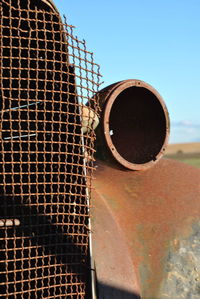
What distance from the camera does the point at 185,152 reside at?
13.2 meters

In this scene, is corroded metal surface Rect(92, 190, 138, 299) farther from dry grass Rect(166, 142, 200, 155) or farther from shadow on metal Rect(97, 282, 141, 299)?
dry grass Rect(166, 142, 200, 155)

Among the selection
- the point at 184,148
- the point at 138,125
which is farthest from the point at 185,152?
the point at 138,125

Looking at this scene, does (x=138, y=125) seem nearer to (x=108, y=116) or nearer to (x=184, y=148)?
Answer: (x=108, y=116)

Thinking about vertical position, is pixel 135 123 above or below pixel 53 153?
above

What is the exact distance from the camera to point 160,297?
2059 millimetres

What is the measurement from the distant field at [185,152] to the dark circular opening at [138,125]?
9.98m

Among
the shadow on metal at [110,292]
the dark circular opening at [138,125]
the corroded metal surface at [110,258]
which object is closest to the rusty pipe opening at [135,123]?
the dark circular opening at [138,125]

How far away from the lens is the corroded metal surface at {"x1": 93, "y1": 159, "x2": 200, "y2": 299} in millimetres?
2107

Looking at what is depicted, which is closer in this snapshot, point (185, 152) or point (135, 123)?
point (135, 123)

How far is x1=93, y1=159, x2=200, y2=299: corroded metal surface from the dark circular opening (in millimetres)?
143

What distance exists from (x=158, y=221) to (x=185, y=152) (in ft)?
36.6

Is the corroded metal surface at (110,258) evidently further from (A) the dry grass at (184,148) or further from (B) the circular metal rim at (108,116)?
(A) the dry grass at (184,148)

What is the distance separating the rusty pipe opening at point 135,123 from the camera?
2244 mm

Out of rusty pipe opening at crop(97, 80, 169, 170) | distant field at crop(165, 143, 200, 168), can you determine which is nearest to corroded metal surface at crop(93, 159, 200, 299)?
rusty pipe opening at crop(97, 80, 169, 170)
